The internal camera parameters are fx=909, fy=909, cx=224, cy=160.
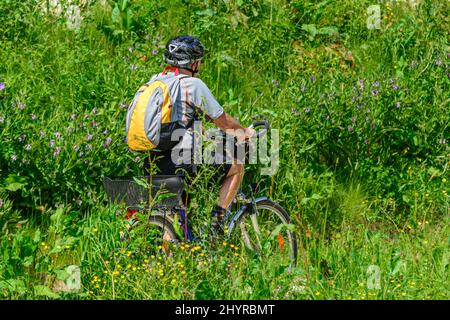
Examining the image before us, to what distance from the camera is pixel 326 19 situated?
1025 centimetres

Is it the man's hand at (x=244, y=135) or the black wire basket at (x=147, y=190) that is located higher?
the man's hand at (x=244, y=135)

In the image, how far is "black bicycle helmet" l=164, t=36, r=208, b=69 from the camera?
20.7ft

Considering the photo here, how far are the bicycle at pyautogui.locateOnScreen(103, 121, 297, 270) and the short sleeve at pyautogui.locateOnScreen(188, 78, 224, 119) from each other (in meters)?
0.48

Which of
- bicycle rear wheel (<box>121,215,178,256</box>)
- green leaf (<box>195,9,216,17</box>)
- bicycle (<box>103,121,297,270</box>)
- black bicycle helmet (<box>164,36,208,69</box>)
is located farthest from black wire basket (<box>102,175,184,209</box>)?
green leaf (<box>195,9,216,17</box>)

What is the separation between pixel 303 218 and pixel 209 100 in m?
1.82

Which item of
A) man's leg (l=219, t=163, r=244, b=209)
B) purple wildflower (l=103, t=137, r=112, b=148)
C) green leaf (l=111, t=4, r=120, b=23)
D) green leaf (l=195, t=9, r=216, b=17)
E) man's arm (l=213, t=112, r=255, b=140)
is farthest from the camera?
green leaf (l=195, t=9, r=216, b=17)

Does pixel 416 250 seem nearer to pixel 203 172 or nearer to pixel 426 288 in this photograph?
pixel 426 288

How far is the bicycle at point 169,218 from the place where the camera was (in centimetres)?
605

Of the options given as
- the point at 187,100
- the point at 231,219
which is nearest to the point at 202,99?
the point at 187,100

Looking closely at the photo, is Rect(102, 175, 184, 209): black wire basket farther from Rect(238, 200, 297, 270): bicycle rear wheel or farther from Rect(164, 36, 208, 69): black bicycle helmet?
Rect(164, 36, 208, 69): black bicycle helmet

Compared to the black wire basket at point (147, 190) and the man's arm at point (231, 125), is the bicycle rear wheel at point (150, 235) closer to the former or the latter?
the black wire basket at point (147, 190)

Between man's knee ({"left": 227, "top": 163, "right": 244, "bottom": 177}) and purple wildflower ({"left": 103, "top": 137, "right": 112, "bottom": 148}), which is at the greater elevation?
purple wildflower ({"left": 103, "top": 137, "right": 112, "bottom": 148})

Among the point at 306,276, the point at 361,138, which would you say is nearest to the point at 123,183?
the point at 306,276

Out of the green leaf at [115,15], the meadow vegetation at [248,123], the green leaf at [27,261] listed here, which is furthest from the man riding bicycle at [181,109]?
the green leaf at [115,15]
